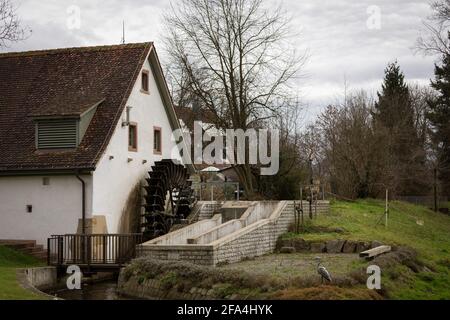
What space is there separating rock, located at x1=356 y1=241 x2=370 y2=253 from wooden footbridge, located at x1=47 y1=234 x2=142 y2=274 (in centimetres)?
793

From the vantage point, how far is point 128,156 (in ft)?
93.1

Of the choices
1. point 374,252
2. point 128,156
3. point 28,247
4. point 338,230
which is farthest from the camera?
point 338,230

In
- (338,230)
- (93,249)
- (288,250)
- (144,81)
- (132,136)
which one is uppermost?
(144,81)

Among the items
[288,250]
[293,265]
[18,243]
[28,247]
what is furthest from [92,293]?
[288,250]

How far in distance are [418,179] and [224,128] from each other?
2640 centimetres

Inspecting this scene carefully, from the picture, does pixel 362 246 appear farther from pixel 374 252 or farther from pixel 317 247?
pixel 374 252

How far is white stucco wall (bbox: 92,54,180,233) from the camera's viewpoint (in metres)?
26.2

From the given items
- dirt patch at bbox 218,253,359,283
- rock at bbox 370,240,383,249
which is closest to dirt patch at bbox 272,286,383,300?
dirt patch at bbox 218,253,359,283

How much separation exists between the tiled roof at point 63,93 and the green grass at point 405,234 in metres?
8.51

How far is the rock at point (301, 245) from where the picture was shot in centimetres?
2767

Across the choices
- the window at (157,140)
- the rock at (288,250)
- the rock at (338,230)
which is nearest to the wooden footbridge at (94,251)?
the rock at (288,250)

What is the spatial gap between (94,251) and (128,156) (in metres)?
5.23

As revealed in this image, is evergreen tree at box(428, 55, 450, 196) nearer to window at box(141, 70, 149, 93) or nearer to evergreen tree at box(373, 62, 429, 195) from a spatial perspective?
evergreen tree at box(373, 62, 429, 195)
